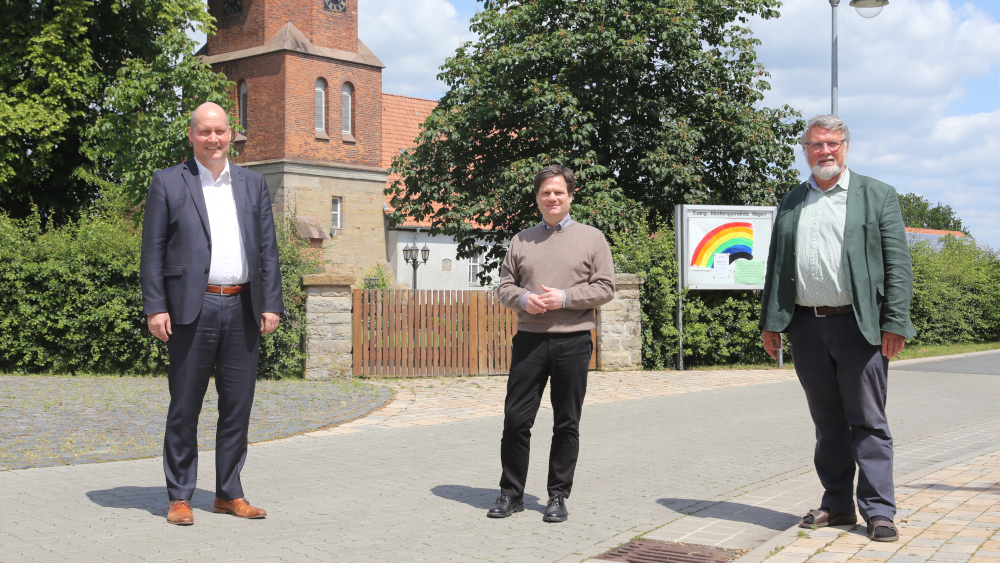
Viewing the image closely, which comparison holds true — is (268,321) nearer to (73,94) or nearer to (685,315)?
(685,315)

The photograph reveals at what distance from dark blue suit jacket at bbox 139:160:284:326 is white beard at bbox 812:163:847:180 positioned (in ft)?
9.99

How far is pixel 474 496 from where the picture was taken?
5.93 metres

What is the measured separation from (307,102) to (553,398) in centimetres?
3770

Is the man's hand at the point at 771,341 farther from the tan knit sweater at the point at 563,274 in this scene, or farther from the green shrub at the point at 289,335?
the green shrub at the point at 289,335

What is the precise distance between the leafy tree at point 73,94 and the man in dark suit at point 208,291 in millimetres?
23442

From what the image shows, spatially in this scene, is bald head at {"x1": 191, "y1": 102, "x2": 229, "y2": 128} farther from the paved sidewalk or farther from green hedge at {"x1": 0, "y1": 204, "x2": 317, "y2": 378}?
green hedge at {"x1": 0, "y1": 204, "x2": 317, "y2": 378}

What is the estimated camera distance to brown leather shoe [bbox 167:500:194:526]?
497cm

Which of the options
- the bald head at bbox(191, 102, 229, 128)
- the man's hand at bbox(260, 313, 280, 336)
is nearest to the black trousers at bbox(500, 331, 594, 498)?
the man's hand at bbox(260, 313, 280, 336)

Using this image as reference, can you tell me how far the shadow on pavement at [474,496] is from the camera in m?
5.68

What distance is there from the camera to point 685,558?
4445 millimetres

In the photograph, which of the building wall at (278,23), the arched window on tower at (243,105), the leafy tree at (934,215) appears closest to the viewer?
the building wall at (278,23)

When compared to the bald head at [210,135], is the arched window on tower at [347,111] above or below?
above

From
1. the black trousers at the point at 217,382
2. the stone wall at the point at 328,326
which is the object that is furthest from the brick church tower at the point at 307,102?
the black trousers at the point at 217,382

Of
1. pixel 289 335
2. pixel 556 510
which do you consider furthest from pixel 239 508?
pixel 289 335
